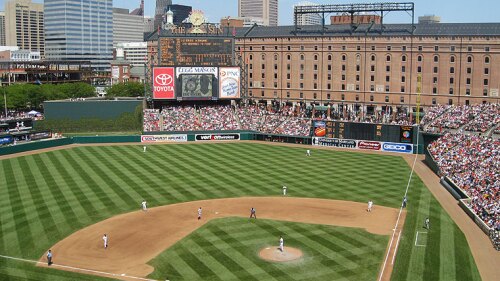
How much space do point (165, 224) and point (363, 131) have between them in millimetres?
43667

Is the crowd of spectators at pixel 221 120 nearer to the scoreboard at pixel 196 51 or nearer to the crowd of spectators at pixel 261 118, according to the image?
the crowd of spectators at pixel 261 118

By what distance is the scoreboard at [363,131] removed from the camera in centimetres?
7706

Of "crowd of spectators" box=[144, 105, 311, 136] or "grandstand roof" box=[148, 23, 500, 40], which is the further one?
"grandstand roof" box=[148, 23, 500, 40]

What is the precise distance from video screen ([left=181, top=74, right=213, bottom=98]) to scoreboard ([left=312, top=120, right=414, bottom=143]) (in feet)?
64.6

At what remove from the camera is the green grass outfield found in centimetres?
3662

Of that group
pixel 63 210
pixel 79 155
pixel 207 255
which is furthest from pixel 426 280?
pixel 79 155

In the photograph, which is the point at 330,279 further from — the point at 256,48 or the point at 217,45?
the point at 256,48

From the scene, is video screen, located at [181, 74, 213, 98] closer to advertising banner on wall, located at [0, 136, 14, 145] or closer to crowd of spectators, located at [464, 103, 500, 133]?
advertising banner on wall, located at [0, 136, 14, 145]

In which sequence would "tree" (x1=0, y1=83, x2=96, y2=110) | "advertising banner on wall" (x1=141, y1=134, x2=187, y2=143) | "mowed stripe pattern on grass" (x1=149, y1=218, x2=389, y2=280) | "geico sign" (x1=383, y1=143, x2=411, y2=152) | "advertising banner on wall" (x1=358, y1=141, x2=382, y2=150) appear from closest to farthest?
"mowed stripe pattern on grass" (x1=149, y1=218, x2=389, y2=280)
"geico sign" (x1=383, y1=143, x2=411, y2=152)
"advertising banner on wall" (x1=358, y1=141, x2=382, y2=150)
"advertising banner on wall" (x1=141, y1=134, x2=187, y2=143)
"tree" (x1=0, y1=83, x2=96, y2=110)

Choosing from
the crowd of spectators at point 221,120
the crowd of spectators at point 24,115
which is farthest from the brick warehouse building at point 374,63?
the crowd of spectators at point 24,115

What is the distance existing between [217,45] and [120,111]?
1995 centimetres

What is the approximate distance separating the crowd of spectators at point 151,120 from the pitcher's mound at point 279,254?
54.8 metres

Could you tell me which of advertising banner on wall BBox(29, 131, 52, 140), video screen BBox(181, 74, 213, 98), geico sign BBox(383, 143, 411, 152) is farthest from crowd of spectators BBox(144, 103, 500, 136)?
advertising banner on wall BBox(29, 131, 52, 140)

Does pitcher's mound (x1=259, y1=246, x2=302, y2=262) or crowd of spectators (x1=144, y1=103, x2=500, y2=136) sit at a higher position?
crowd of spectators (x1=144, y1=103, x2=500, y2=136)
